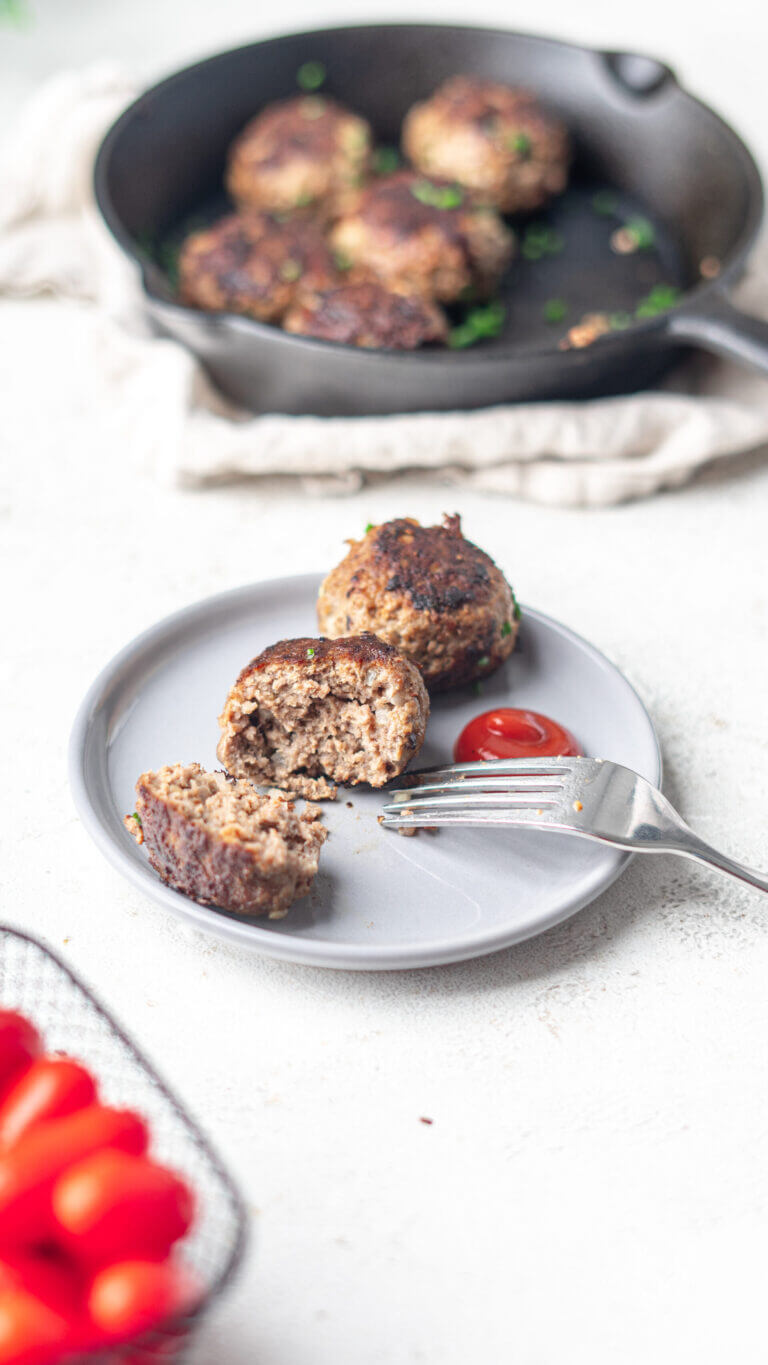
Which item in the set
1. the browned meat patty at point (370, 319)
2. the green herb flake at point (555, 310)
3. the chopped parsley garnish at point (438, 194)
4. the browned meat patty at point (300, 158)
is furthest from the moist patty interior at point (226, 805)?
the browned meat patty at point (300, 158)

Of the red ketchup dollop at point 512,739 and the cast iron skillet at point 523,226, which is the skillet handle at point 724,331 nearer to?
the cast iron skillet at point 523,226

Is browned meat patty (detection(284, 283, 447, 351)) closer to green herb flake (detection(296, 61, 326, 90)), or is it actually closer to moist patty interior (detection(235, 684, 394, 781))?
green herb flake (detection(296, 61, 326, 90))

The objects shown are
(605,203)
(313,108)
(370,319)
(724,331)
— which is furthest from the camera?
(605,203)

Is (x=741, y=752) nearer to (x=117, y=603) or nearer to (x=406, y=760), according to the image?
(x=406, y=760)

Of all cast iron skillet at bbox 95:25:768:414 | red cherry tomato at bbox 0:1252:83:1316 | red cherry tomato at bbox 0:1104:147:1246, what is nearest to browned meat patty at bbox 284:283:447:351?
cast iron skillet at bbox 95:25:768:414

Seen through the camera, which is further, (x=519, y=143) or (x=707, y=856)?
(x=519, y=143)

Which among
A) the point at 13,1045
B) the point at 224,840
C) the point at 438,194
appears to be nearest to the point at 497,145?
the point at 438,194

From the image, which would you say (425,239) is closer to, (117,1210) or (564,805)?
(564,805)

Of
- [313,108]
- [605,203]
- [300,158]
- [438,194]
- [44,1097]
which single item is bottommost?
[605,203]
